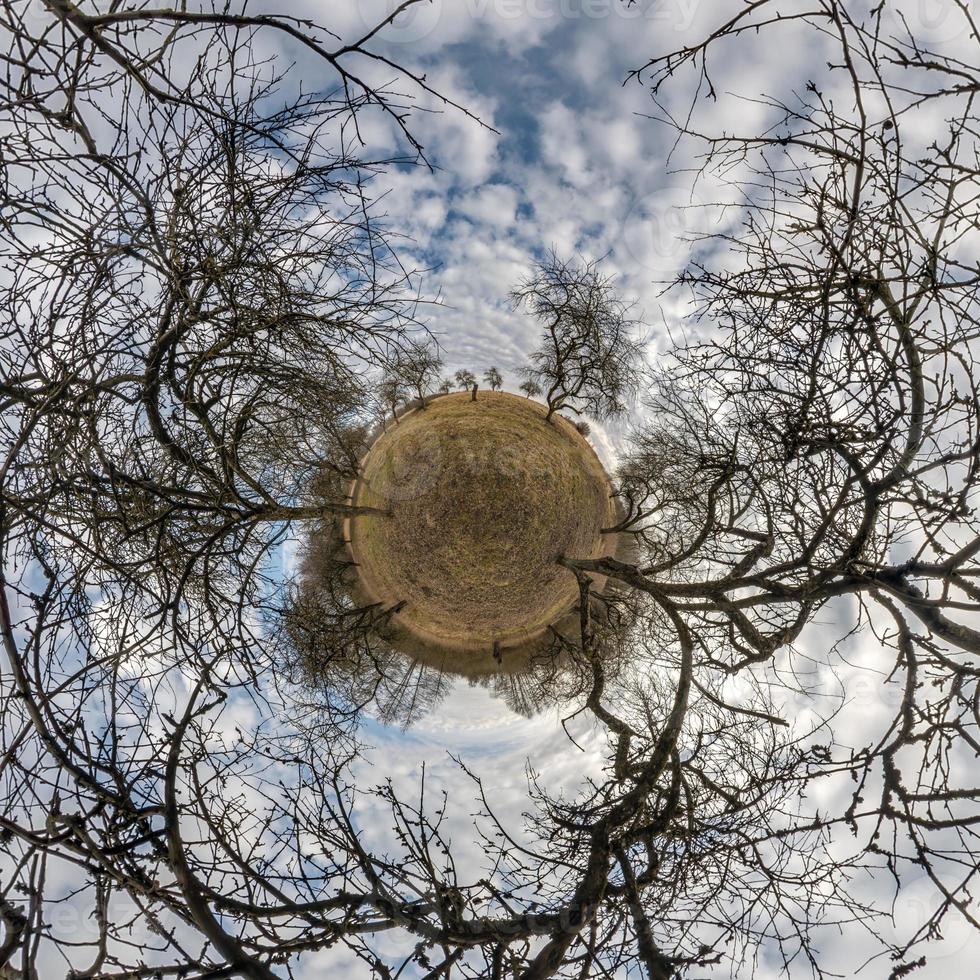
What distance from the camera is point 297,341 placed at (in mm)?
6703

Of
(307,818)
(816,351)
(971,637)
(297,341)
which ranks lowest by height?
(307,818)

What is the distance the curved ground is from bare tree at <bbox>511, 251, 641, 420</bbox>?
1.00 meters

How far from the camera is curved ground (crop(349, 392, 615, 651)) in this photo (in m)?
13.1

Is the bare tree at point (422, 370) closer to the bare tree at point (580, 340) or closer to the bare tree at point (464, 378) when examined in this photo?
the bare tree at point (464, 378)

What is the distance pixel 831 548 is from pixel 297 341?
18.7ft

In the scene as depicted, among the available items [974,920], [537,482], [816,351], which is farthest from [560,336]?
[974,920]

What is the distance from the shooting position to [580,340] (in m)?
11.9

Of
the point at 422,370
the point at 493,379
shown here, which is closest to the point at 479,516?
the point at 493,379

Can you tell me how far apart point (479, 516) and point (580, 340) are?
12.2ft

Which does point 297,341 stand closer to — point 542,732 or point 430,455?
point 430,455

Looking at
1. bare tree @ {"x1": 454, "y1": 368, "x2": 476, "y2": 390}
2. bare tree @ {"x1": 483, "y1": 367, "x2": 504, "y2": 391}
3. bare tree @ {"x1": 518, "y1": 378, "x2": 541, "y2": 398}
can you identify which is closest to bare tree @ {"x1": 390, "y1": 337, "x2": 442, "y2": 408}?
bare tree @ {"x1": 454, "y1": 368, "x2": 476, "y2": 390}

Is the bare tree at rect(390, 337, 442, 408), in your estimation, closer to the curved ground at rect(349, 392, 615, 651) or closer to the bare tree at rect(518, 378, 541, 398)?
the curved ground at rect(349, 392, 615, 651)

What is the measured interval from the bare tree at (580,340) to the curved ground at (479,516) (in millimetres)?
1002

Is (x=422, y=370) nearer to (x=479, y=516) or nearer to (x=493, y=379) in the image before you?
(x=493, y=379)
